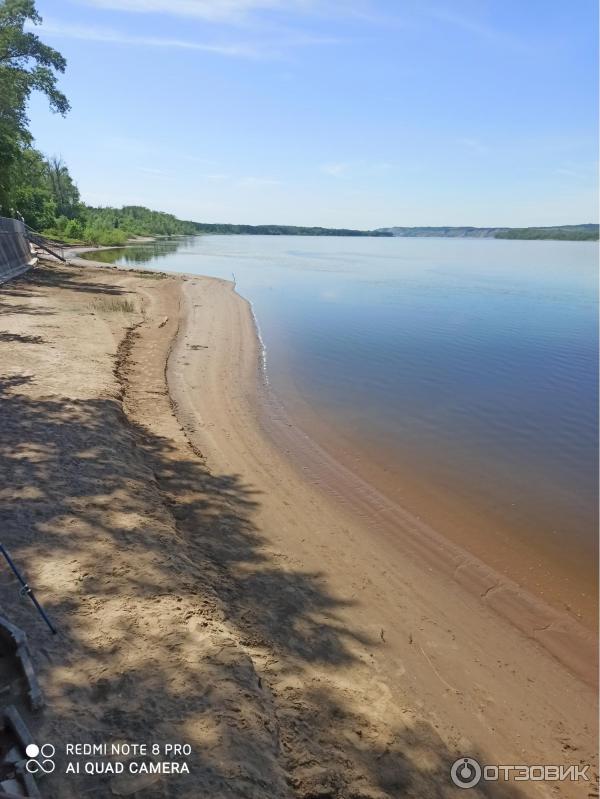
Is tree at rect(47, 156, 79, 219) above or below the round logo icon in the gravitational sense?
above

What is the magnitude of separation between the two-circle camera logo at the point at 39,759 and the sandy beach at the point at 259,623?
9cm

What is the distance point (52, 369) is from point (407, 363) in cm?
1149

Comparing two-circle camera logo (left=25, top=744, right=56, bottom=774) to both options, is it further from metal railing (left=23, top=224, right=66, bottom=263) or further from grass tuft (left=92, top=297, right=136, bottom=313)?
metal railing (left=23, top=224, right=66, bottom=263)

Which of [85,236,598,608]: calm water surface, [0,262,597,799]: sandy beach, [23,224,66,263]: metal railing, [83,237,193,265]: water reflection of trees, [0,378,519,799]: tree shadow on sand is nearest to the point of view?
[0,378,519,799]: tree shadow on sand

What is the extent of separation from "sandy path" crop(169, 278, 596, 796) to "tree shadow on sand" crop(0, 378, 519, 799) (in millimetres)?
121

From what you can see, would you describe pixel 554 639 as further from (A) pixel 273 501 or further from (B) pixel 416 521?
(A) pixel 273 501

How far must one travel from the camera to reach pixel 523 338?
22281 millimetres

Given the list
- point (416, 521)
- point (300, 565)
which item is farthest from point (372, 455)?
point (300, 565)

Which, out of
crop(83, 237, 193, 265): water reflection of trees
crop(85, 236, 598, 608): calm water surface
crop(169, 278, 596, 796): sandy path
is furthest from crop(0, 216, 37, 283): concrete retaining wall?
crop(169, 278, 596, 796): sandy path

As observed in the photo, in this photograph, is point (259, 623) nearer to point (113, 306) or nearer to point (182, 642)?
point (182, 642)

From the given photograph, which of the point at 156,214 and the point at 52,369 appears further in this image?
the point at 156,214

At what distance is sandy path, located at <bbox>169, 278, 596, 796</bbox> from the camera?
14.5 feet

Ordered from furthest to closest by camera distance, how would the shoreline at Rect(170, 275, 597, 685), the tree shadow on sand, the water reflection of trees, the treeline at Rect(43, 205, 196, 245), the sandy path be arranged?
the treeline at Rect(43, 205, 196, 245) < the water reflection of trees < the shoreline at Rect(170, 275, 597, 685) < the sandy path < the tree shadow on sand

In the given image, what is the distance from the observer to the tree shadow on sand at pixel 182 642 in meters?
3.21
